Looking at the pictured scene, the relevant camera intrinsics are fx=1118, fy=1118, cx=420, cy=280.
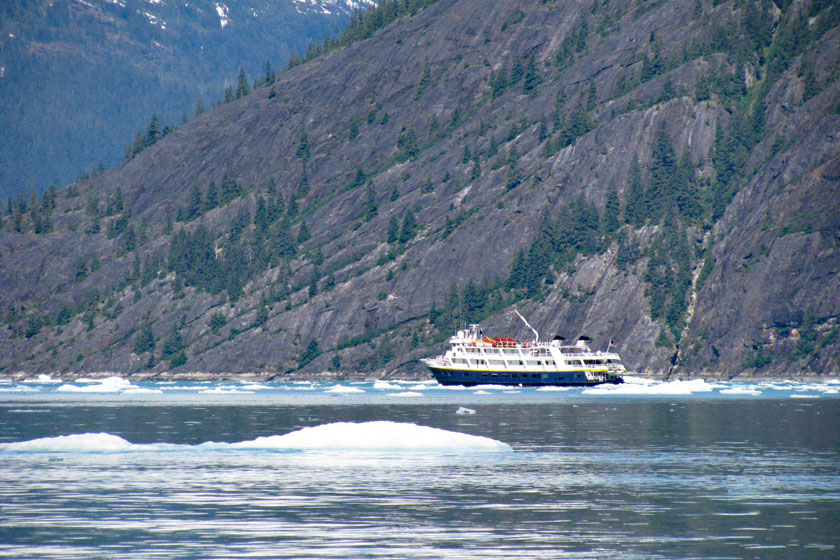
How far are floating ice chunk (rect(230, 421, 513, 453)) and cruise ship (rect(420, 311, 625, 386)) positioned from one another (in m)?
125

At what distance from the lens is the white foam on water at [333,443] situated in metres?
60.8

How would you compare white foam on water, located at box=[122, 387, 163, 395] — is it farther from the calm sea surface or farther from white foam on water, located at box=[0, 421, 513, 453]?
white foam on water, located at box=[0, 421, 513, 453]

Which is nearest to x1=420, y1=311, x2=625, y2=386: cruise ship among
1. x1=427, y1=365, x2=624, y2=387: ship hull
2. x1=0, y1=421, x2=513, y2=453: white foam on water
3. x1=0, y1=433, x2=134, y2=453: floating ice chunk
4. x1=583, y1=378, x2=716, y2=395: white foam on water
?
x1=427, y1=365, x2=624, y2=387: ship hull

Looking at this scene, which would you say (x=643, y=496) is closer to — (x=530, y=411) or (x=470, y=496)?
(x=470, y=496)

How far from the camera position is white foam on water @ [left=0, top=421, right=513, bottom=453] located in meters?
60.8

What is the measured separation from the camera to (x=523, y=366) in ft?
622

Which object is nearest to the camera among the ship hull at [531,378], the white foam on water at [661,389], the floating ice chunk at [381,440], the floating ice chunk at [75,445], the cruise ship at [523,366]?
the floating ice chunk at [75,445]

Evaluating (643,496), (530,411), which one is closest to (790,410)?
(530,411)

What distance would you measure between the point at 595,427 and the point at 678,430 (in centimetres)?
631

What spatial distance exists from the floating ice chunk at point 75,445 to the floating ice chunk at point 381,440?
6574 millimetres

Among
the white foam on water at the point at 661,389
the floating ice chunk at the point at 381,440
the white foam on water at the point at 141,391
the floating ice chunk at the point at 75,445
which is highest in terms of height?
the white foam on water at the point at 141,391

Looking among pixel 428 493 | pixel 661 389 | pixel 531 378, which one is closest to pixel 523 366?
pixel 531 378

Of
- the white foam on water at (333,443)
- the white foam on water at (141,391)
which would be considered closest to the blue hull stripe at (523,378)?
the white foam on water at (141,391)

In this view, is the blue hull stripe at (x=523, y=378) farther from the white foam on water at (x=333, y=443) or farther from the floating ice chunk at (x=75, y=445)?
the floating ice chunk at (x=75, y=445)
